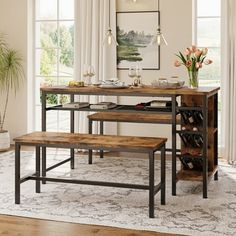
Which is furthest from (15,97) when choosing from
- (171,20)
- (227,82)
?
(227,82)

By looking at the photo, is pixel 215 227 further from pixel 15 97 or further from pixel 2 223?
pixel 15 97

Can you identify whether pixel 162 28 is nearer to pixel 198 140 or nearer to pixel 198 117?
pixel 198 117

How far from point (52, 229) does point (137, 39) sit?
370 cm

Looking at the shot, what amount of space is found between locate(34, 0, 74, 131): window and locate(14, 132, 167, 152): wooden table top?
2.81 metres

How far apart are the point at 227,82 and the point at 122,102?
5.02 feet

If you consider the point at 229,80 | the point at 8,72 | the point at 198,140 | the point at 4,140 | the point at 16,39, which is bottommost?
the point at 4,140

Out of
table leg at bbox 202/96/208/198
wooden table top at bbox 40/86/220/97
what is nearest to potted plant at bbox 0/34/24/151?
wooden table top at bbox 40/86/220/97

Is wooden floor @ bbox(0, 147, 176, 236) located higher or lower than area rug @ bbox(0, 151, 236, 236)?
lower

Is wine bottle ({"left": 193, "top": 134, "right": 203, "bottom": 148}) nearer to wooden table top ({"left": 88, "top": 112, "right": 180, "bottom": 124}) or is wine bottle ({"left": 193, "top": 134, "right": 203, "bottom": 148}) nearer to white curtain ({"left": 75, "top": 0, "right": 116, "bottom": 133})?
wooden table top ({"left": 88, "top": 112, "right": 180, "bottom": 124})

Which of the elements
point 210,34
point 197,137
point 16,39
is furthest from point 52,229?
point 16,39

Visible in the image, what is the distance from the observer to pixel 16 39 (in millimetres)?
7422

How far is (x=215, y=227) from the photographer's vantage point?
12.8 ft

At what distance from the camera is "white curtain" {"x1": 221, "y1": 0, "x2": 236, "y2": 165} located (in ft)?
20.7

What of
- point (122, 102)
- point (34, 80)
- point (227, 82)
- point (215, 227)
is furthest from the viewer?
point (34, 80)
